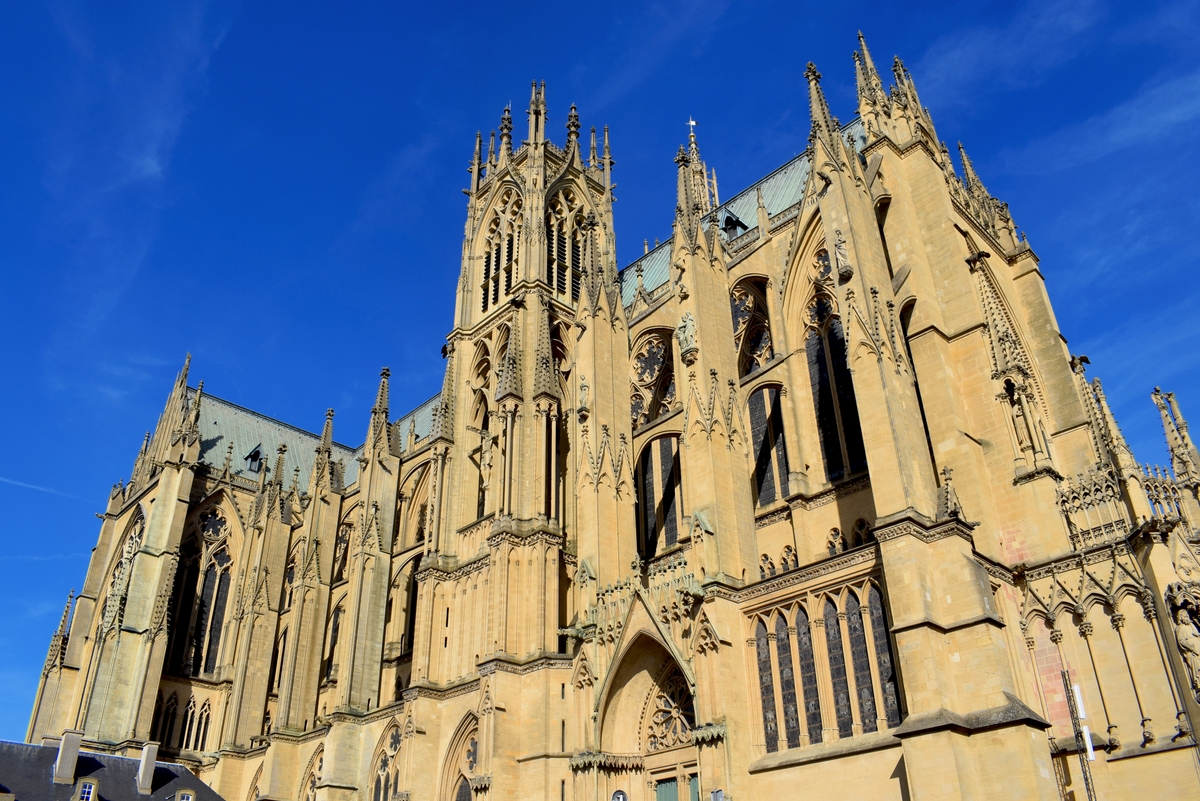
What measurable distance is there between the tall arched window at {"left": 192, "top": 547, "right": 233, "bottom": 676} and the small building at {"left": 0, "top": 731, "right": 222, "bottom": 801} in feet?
41.0

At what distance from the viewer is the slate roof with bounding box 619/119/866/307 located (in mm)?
34000

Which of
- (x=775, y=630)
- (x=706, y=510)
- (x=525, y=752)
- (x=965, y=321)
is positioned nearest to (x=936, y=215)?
(x=965, y=321)

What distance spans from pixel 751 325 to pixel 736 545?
914 cm

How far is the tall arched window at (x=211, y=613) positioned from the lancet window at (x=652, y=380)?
84.1ft

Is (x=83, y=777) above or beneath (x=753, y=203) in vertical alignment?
beneath

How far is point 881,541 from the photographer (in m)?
19.0

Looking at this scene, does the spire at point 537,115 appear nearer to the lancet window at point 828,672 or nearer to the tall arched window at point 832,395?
the tall arched window at point 832,395

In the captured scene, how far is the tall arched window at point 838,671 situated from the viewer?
767 inches

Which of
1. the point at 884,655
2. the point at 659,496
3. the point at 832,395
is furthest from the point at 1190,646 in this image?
the point at 659,496

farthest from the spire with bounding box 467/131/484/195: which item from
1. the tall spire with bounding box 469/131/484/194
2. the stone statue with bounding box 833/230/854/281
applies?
the stone statue with bounding box 833/230/854/281

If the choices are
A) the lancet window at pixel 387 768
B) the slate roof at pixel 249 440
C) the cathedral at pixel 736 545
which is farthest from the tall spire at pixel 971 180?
the slate roof at pixel 249 440

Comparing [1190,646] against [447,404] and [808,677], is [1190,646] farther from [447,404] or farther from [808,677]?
[447,404]

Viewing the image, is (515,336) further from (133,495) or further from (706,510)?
(133,495)

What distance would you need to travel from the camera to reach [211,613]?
1843 inches
